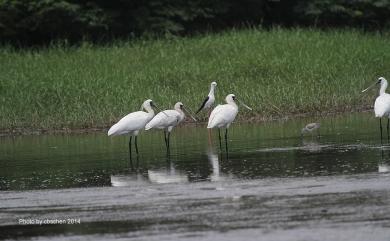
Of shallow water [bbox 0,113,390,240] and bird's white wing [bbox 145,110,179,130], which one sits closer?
shallow water [bbox 0,113,390,240]

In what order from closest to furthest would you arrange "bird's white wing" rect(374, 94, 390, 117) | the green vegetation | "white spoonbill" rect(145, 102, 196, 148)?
"bird's white wing" rect(374, 94, 390, 117) → "white spoonbill" rect(145, 102, 196, 148) → the green vegetation

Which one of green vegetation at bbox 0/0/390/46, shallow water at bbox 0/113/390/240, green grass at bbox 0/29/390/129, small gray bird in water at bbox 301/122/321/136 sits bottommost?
shallow water at bbox 0/113/390/240

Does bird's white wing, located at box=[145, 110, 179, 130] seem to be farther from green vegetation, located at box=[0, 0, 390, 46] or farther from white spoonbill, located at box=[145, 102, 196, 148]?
green vegetation, located at box=[0, 0, 390, 46]

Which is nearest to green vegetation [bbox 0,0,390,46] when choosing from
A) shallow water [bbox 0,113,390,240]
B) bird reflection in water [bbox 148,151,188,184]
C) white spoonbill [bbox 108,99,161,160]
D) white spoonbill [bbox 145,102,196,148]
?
shallow water [bbox 0,113,390,240]

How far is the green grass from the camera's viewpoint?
25.7m

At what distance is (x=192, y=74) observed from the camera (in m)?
29.9

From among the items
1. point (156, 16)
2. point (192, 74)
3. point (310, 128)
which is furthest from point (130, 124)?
point (156, 16)

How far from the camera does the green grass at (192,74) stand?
25.7 meters

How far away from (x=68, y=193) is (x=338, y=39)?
2244 centimetres

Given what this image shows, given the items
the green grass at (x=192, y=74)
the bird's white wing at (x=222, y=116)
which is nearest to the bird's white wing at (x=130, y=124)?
the bird's white wing at (x=222, y=116)

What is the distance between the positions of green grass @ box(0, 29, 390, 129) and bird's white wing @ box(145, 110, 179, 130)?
15.5 ft

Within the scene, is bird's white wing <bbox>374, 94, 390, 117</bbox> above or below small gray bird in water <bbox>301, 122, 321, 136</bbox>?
above

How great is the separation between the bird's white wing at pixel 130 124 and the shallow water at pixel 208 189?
0.46 m

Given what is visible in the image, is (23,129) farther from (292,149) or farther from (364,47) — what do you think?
(364,47)
